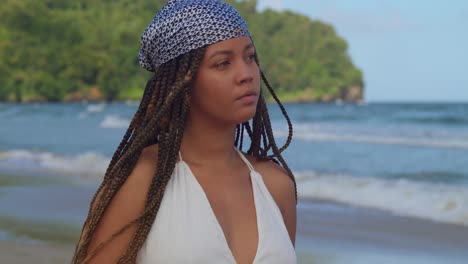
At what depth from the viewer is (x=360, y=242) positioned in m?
6.17

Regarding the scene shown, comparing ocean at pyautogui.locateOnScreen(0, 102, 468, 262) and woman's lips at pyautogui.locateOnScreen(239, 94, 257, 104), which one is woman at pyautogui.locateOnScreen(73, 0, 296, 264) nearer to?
woman's lips at pyautogui.locateOnScreen(239, 94, 257, 104)

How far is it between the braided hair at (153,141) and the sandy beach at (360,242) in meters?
3.15

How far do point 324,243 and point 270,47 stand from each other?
307ft

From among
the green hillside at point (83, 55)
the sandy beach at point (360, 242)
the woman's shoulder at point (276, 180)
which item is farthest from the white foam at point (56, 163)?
the green hillside at point (83, 55)

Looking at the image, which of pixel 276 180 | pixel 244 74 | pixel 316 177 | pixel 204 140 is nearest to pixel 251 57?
pixel 244 74

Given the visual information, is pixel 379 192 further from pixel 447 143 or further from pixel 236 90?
pixel 447 143

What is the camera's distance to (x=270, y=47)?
98.8 m

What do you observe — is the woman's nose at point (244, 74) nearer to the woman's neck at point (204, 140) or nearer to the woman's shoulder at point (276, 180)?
the woman's neck at point (204, 140)

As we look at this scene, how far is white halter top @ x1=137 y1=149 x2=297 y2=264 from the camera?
6.54 feet

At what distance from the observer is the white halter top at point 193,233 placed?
199cm

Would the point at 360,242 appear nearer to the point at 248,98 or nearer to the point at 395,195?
the point at 395,195

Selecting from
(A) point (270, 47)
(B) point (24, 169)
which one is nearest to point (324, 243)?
(B) point (24, 169)

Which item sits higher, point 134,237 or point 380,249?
point 134,237

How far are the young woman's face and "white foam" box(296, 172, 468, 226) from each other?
555 cm
